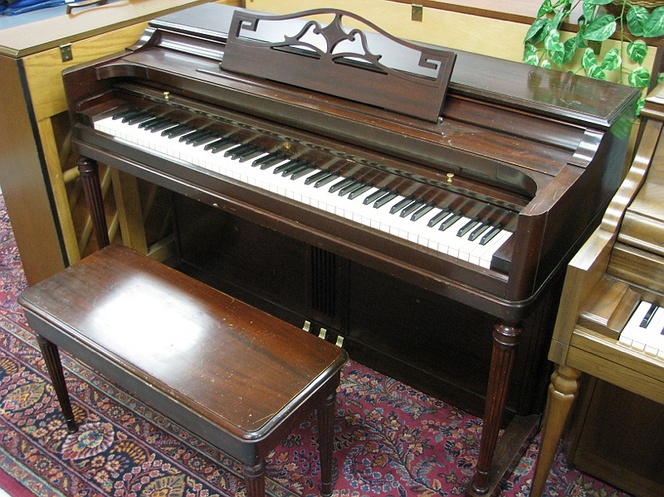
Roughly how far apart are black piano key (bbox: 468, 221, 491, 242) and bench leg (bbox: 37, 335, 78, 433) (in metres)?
1.21

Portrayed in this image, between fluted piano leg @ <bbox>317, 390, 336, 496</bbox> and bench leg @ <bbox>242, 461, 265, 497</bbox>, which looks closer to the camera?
bench leg @ <bbox>242, 461, 265, 497</bbox>

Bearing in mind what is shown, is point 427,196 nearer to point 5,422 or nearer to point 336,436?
point 336,436

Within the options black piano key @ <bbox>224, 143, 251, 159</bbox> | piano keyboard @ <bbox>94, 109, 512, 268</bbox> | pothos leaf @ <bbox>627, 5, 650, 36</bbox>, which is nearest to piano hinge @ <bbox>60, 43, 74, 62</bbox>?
piano keyboard @ <bbox>94, 109, 512, 268</bbox>

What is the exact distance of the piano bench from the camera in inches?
59.7

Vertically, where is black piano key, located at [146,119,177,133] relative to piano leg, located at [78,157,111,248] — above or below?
above

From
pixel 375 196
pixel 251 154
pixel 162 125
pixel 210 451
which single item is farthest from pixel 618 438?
pixel 162 125

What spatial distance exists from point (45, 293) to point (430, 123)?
1165 millimetres

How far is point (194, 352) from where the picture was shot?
5.50 ft

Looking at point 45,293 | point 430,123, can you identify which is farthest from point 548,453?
point 45,293

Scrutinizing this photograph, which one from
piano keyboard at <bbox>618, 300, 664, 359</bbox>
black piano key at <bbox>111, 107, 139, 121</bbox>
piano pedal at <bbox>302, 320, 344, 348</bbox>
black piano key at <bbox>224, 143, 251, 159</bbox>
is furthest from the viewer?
piano pedal at <bbox>302, 320, 344, 348</bbox>

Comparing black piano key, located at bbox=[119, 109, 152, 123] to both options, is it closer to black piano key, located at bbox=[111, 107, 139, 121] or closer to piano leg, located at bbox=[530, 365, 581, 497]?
black piano key, located at bbox=[111, 107, 139, 121]

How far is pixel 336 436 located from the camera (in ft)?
7.00

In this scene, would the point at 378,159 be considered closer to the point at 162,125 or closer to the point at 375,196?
the point at 375,196

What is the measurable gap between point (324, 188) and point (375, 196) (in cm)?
15
